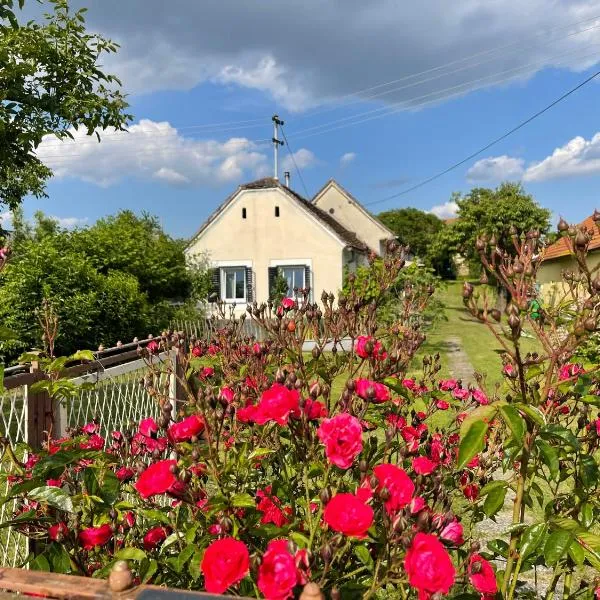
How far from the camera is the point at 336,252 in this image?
1983 centimetres

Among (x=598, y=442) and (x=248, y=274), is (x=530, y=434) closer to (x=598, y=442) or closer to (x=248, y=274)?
(x=598, y=442)

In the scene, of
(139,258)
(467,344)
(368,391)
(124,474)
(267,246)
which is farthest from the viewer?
(267,246)

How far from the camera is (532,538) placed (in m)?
1.44

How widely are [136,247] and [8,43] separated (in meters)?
8.22

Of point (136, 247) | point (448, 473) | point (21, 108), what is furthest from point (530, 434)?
point (136, 247)

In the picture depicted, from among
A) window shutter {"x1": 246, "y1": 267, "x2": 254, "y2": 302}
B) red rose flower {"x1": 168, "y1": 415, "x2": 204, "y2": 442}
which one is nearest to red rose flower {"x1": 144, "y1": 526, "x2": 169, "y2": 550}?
red rose flower {"x1": 168, "y1": 415, "x2": 204, "y2": 442}

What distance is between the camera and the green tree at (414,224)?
188 feet

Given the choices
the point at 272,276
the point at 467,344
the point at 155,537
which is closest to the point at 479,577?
the point at 155,537

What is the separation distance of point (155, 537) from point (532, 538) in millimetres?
1123

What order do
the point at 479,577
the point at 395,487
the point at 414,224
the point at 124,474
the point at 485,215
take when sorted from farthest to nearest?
the point at 414,224 → the point at 485,215 → the point at 124,474 → the point at 479,577 → the point at 395,487

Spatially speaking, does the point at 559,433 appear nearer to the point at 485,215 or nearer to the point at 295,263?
the point at 295,263

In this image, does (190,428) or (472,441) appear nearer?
(472,441)

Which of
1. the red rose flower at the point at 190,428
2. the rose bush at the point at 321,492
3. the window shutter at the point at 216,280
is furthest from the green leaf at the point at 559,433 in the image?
the window shutter at the point at 216,280

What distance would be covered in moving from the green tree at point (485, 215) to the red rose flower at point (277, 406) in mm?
25479
